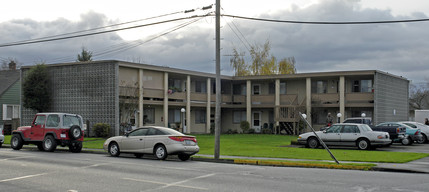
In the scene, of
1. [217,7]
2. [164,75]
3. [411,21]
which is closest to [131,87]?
[164,75]

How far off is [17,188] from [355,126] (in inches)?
710

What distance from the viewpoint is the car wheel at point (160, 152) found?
19438 mm

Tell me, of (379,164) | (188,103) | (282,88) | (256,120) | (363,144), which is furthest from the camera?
(256,120)

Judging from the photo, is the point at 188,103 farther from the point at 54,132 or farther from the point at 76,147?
the point at 54,132

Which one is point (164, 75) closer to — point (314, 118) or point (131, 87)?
point (131, 87)

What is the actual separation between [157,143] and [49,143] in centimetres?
670

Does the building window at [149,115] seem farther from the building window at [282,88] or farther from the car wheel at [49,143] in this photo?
the car wheel at [49,143]

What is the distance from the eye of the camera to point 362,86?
137ft

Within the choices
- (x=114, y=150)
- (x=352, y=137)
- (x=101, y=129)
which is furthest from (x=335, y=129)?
(x=101, y=129)

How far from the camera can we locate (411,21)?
20.1 metres

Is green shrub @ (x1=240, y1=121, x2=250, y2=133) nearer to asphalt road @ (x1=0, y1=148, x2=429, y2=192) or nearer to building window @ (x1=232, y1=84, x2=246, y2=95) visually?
building window @ (x1=232, y1=84, x2=246, y2=95)

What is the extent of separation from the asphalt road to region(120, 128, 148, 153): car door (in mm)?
3170

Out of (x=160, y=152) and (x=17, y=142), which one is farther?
(x=17, y=142)

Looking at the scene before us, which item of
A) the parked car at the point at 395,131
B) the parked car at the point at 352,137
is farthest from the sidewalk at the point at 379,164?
the parked car at the point at 395,131
